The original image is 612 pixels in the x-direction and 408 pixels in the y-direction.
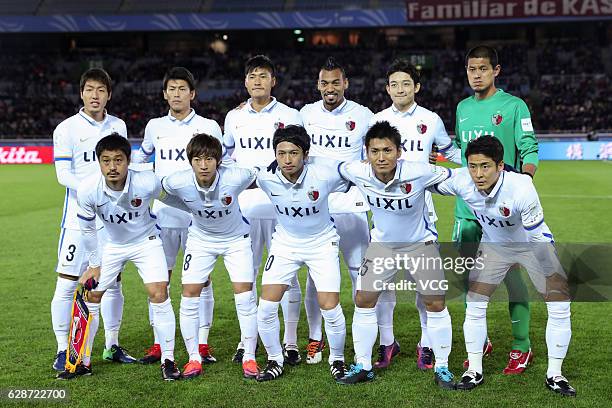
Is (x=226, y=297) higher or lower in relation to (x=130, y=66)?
lower

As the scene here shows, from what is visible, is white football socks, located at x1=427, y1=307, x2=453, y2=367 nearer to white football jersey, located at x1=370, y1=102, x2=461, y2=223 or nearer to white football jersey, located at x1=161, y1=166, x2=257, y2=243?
white football jersey, located at x1=370, y1=102, x2=461, y2=223

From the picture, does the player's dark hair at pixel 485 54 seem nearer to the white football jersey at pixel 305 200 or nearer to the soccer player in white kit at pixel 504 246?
the soccer player in white kit at pixel 504 246

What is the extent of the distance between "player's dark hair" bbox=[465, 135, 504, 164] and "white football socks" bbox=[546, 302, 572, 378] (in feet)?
3.76

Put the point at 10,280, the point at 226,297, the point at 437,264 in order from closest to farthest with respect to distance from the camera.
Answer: the point at 437,264
the point at 226,297
the point at 10,280

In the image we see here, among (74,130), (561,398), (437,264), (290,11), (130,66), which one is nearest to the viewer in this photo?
(561,398)

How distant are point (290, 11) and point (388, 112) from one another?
3532 centimetres

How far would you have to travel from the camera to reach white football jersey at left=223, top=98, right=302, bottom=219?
247 inches

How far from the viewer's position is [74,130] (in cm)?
617

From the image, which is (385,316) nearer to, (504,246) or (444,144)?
(504,246)

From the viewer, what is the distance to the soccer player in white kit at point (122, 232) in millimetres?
5625

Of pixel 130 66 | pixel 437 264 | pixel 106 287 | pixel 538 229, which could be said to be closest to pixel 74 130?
pixel 106 287

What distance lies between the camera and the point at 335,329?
18.8 ft

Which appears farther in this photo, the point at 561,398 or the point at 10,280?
the point at 10,280

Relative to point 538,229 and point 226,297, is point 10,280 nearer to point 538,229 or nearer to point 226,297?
point 226,297
